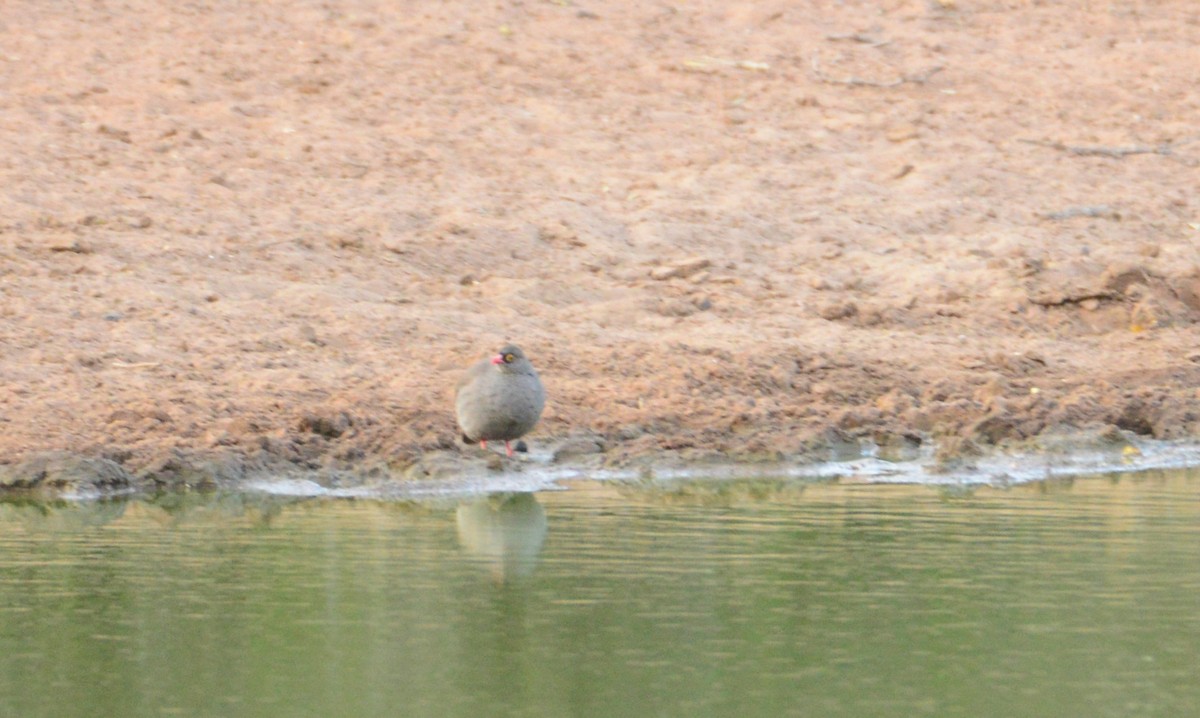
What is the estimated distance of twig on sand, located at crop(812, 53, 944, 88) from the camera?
17453mm

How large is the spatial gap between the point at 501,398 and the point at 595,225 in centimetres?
474

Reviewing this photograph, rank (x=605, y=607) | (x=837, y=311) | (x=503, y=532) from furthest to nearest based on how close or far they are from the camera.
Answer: (x=837, y=311), (x=503, y=532), (x=605, y=607)

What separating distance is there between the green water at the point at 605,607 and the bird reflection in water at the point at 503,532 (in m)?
0.02

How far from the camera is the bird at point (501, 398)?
9.91 metres

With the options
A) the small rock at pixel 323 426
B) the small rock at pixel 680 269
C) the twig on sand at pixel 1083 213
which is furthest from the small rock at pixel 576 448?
the twig on sand at pixel 1083 213

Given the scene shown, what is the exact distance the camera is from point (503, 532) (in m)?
8.66

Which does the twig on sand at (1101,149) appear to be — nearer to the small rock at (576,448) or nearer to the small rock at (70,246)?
the small rock at (576,448)

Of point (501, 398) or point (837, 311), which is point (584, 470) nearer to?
point (501, 398)

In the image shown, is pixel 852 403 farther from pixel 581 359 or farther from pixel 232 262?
pixel 232 262

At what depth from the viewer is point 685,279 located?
544 inches

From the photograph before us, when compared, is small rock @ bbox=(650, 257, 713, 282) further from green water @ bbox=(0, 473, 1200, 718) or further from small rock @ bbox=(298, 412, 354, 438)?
green water @ bbox=(0, 473, 1200, 718)

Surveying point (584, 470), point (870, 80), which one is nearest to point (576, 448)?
point (584, 470)

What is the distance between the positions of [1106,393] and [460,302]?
3.99m

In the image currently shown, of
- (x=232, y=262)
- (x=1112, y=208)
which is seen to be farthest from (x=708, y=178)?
(x=232, y=262)
